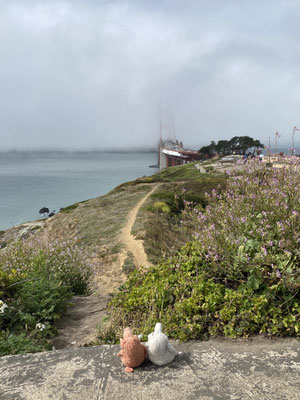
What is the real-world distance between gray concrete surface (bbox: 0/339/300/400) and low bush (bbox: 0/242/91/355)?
0.86 m

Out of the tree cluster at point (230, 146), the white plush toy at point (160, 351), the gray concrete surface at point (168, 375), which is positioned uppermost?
the tree cluster at point (230, 146)

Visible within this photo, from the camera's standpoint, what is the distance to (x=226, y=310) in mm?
3811

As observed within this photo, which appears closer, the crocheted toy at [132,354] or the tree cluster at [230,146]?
the crocheted toy at [132,354]

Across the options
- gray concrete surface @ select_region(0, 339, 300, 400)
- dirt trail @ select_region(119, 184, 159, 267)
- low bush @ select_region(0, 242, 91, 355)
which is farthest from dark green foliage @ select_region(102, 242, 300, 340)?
dirt trail @ select_region(119, 184, 159, 267)

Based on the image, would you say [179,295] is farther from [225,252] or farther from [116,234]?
[116,234]

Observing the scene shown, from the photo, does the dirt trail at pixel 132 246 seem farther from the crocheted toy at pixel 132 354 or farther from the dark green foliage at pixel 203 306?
the crocheted toy at pixel 132 354

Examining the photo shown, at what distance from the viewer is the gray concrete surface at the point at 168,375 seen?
2.58 metres

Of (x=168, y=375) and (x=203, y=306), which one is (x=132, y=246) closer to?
(x=203, y=306)

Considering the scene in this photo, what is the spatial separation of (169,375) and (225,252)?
197cm

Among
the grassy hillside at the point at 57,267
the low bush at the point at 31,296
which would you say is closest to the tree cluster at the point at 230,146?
the grassy hillside at the point at 57,267

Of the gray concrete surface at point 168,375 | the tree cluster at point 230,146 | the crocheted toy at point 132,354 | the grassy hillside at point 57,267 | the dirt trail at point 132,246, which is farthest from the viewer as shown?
the tree cluster at point 230,146

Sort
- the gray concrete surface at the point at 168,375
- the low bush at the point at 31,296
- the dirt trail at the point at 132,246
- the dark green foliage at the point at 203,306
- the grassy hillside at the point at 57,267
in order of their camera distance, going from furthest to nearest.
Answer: the dirt trail at the point at 132,246 < the grassy hillside at the point at 57,267 < the low bush at the point at 31,296 < the dark green foliage at the point at 203,306 < the gray concrete surface at the point at 168,375

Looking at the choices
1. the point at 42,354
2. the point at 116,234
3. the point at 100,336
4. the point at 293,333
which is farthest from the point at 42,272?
the point at 116,234

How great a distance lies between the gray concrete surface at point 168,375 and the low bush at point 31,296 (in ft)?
2.83
